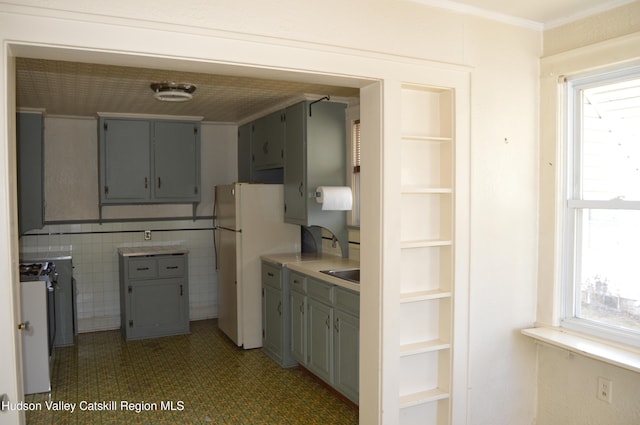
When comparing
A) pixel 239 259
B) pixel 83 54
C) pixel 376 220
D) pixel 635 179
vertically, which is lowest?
pixel 239 259

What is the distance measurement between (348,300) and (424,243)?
0.95 m

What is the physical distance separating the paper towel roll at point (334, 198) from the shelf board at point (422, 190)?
4.79 feet

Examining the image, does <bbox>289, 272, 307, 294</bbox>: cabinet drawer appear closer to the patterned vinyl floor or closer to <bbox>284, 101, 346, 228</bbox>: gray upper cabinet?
<bbox>284, 101, 346, 228</bbox>: gray upper cabinet

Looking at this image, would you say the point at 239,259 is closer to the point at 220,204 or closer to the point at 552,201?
the point at 220,204

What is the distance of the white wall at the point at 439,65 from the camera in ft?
6.97

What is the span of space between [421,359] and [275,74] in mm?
1729

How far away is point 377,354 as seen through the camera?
273 cm

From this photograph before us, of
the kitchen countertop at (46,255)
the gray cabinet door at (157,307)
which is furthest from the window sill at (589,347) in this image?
the kitchen countertop at (46,255)

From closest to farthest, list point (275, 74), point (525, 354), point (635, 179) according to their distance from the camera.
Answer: point (275, 74) < point (635, 179) < point (525, 354)

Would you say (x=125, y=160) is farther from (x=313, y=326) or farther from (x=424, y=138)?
(x=424, y=138)

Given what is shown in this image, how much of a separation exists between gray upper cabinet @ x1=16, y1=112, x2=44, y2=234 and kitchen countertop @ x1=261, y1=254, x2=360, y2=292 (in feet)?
7.18

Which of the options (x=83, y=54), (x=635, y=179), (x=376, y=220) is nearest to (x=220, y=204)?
(x=376, y=220)

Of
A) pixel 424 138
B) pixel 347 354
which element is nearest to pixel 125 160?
pixel 347 354

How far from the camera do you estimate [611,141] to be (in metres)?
2.82
